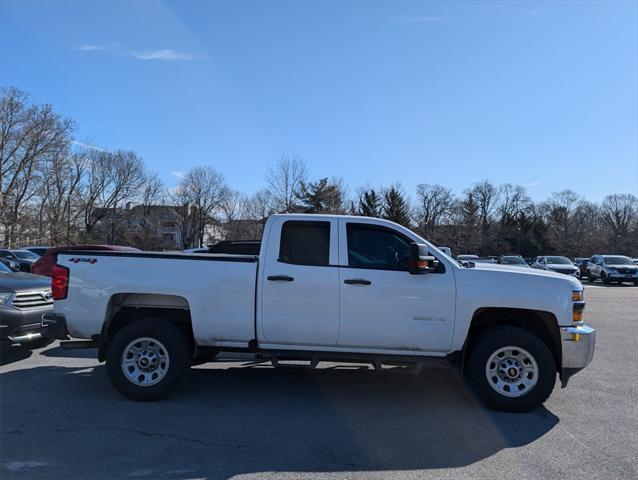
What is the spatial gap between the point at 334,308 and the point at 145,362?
2284mm

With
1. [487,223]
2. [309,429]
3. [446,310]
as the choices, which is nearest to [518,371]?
[446,310]

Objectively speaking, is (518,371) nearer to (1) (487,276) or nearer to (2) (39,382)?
(1) (487,276)

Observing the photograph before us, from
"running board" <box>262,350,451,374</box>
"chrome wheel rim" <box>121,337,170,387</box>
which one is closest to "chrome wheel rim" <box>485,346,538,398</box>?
"running board" <box>262,350,451,374</box>

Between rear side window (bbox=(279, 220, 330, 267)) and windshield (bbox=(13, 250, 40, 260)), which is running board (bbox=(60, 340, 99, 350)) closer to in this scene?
rear side window (bbox=(279, 220, 330, 267))

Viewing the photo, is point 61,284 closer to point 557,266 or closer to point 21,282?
point 21,282

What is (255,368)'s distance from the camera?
288 inches

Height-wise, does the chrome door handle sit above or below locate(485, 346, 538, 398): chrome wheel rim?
above

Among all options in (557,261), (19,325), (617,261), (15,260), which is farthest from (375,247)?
(557,261)

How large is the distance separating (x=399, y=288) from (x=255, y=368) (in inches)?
117

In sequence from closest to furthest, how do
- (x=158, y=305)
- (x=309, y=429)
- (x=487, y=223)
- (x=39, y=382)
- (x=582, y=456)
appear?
1. (x=582, y=456)
2. (x=309, y=429)
3. (x=158, y=305)
4. (x=39, y=382)
5. (x=487, y=223)

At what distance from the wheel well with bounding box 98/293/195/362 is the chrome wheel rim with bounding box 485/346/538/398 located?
349cm

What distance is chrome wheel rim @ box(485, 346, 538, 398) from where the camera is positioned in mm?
5402

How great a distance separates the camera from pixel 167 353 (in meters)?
5.59

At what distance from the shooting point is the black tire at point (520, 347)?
536 cm
